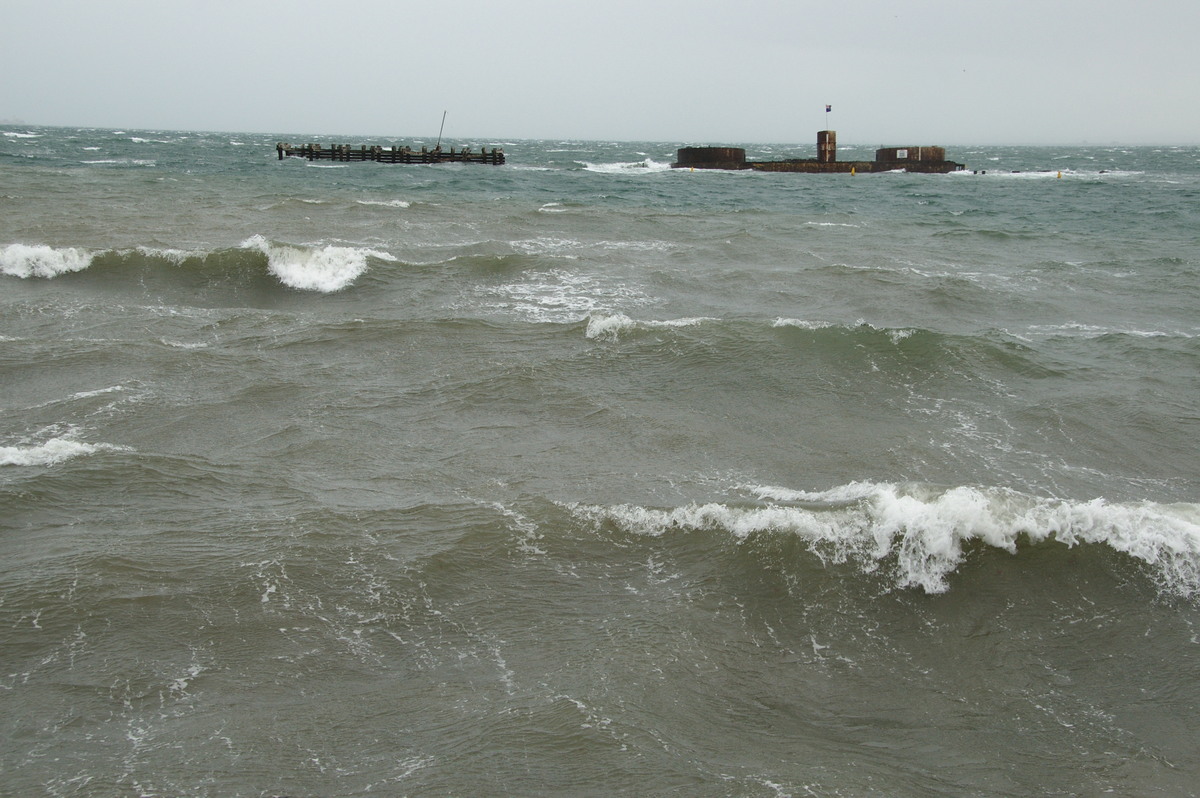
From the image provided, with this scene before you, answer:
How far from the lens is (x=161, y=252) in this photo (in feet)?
59.8

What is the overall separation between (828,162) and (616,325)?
172ft

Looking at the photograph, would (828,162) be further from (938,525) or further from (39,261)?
(938,525)

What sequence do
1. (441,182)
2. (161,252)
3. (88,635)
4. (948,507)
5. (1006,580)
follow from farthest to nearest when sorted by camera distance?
1. (441,182)
2. (161,252)
3. (948,507)
4. (1006,580)
5. (88,635)

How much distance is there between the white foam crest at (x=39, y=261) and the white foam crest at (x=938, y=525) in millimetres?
14619

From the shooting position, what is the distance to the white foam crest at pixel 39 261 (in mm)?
17000

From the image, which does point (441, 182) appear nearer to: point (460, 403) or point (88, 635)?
point (460, 403)

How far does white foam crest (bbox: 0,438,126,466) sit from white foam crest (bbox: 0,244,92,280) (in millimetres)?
10162

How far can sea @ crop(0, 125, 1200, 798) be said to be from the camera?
16.1 ft

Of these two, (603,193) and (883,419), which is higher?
(603,193)

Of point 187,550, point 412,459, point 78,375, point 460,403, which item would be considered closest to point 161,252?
point 78,375

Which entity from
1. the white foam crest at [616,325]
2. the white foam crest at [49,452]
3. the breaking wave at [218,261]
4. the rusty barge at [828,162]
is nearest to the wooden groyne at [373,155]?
the rusty barge at [828,162]

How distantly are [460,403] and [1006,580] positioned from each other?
651 cm

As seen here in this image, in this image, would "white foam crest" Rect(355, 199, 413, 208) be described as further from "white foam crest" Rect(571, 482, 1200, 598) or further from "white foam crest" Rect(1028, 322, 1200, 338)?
"white foam crest" Rect(571, 482, 1200, 598)

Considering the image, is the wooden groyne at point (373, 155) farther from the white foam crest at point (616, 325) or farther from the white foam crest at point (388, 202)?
the white foam crest at point (616, 325)
